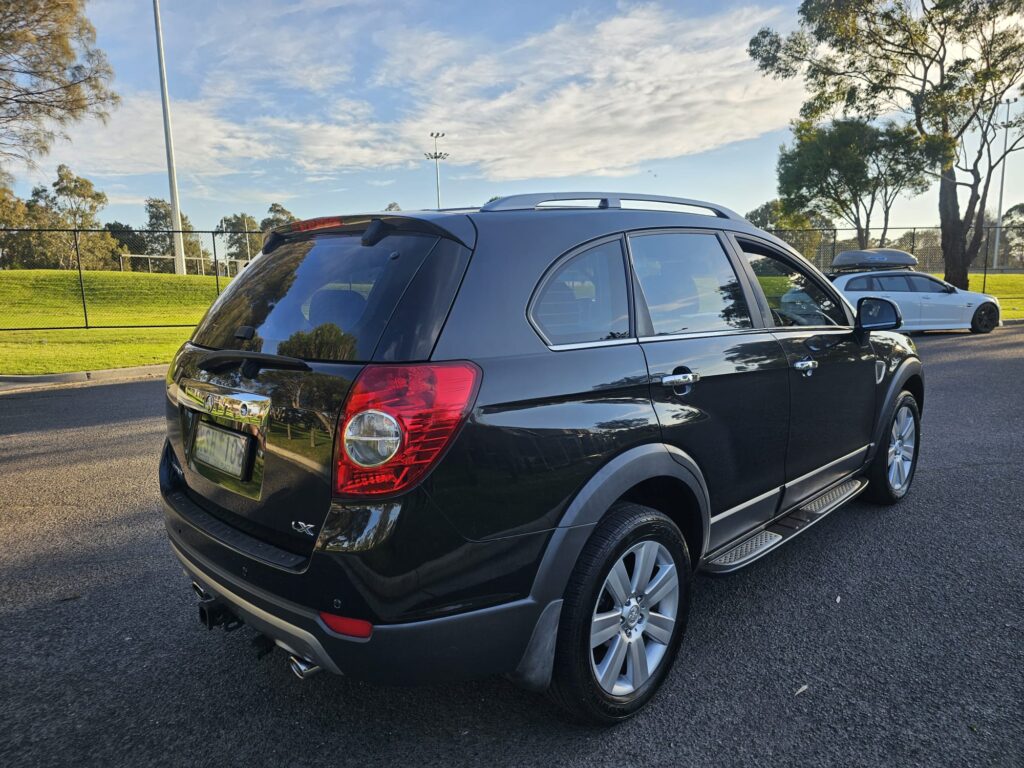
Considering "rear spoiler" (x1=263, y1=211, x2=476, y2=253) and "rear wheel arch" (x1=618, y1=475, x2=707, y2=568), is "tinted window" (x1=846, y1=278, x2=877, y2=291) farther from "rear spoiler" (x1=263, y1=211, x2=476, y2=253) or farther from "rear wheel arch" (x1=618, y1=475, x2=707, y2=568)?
"rear spoiler" (x1=263, y1=211, x2=476, y2=253)

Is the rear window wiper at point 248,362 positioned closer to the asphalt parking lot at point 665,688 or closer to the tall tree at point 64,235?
the asphalt parking lot at point 665,688

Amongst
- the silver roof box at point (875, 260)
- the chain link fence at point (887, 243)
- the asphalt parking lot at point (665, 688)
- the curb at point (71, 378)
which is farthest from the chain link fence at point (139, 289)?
the asphalt parking lot at point (665, 688)

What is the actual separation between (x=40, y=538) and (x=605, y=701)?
11.8 feet

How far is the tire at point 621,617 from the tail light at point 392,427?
685 mm

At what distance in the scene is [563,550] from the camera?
211 centimetres

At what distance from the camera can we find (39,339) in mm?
15242

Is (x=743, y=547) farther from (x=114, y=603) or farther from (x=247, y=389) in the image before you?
(x=114, y=603)

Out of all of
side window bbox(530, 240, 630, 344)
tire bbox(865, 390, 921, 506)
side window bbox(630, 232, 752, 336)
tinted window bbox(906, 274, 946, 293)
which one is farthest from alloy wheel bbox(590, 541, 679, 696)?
tinted window bbox(906, 274, 946, 293)

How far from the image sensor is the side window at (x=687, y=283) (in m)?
2.68

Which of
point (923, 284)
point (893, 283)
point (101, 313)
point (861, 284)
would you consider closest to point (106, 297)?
point (101, 313)

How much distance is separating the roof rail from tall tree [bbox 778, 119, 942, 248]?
85.2ft

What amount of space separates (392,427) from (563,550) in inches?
27.0

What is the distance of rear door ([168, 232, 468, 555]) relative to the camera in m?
1.95

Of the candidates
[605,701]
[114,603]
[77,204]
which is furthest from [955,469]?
[77,204]
